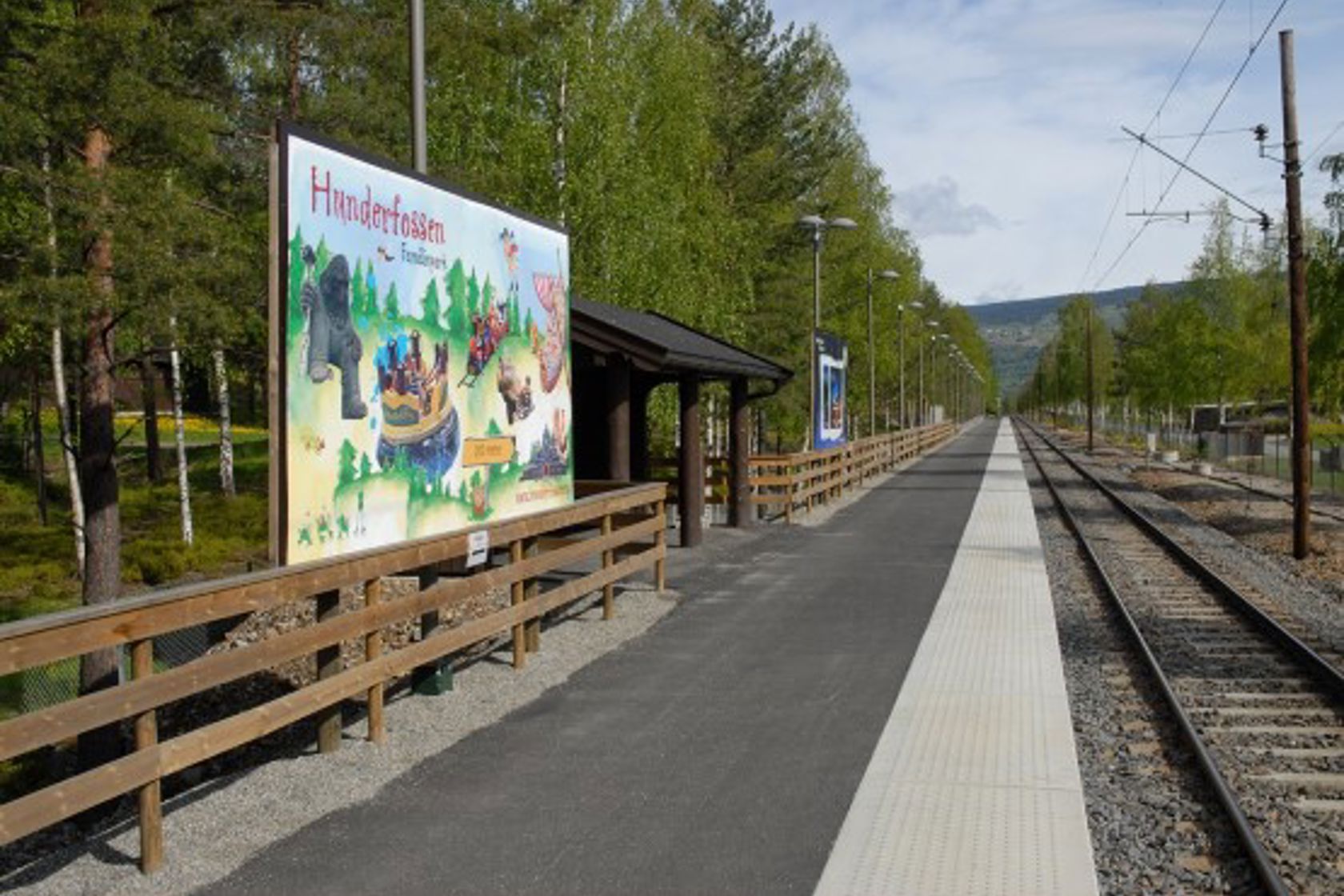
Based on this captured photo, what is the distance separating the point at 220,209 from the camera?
1549 centimetres

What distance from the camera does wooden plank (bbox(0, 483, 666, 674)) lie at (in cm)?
454

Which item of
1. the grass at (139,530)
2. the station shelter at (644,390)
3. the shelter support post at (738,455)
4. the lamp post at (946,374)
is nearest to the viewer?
the station shelter at (644,390)

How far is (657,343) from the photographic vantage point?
49.1ft

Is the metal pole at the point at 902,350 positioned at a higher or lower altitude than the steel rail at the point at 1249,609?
higher

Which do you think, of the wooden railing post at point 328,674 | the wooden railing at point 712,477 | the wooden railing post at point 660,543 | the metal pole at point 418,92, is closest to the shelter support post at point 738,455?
the wooden railing at point 712,477

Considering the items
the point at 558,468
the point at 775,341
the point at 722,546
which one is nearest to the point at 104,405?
the point at 558,468

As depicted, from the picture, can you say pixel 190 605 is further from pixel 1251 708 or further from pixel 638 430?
pixel 638 430

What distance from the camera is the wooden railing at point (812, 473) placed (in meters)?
23.3

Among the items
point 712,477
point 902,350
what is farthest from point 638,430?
point 902,350

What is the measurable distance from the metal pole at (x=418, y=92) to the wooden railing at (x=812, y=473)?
44.1 feet

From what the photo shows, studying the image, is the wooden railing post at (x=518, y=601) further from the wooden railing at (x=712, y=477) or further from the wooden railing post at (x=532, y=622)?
the wooden railing at (x=712, y=477)

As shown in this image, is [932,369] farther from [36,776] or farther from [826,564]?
[36,776]

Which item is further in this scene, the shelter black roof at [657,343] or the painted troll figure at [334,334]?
the shelter black roof at [657,343]

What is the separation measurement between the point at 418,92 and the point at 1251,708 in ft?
25.3
